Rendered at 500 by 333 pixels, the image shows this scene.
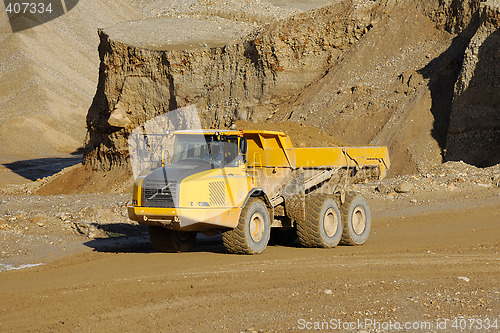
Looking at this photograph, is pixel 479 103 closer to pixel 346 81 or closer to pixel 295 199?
pixel 346 81

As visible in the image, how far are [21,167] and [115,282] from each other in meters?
48.0

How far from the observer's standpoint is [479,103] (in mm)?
26844

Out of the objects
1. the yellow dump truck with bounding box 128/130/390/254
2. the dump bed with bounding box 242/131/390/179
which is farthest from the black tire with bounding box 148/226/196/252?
the dump bed with bounding box 242/131/390/179

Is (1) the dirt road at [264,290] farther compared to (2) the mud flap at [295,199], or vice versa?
(2) the mud flap at [295,199]

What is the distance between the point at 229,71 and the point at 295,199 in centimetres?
2259

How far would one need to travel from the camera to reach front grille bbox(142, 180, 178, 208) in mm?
12547

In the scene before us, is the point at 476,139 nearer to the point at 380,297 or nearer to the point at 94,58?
the point at 380,297

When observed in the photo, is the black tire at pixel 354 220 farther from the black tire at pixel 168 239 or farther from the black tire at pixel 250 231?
the black tire at pixel 168 239

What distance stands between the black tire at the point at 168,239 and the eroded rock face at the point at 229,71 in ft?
65.6

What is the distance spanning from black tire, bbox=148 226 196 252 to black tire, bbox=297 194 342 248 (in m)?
2.46

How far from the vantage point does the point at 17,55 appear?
83250mm

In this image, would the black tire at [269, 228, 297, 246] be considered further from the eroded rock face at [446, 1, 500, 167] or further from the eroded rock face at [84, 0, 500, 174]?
the eroded rock face at [446, 1, 500, 167]

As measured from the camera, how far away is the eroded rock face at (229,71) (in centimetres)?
3481

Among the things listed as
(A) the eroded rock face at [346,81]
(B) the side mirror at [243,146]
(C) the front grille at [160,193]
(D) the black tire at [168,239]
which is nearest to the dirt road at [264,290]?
(D) the black tire at [168,239]
